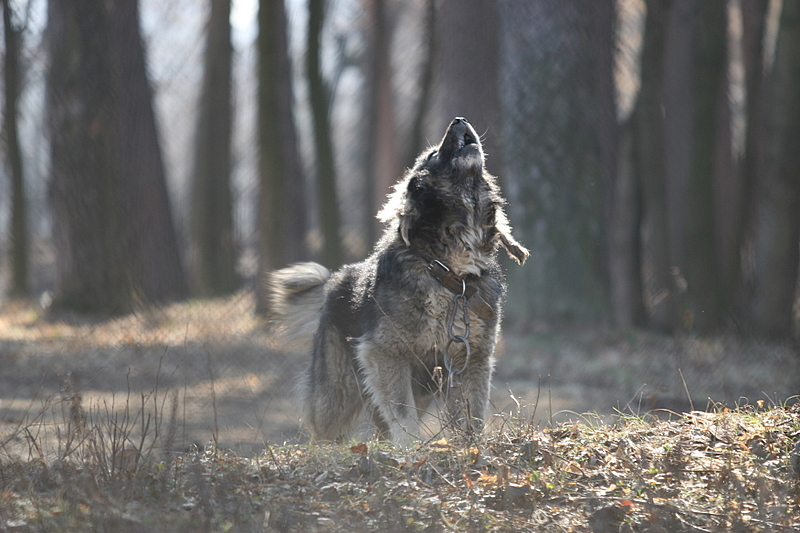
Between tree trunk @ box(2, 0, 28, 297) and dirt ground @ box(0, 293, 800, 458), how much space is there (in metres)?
5.87

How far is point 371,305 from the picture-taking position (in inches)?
202

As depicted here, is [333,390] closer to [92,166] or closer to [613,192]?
[613,192]

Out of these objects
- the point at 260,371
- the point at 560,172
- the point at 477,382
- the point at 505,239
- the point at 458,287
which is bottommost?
the point at 260,371

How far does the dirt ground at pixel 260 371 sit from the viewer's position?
674cm

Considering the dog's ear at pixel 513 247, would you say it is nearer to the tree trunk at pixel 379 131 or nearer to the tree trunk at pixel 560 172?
the tree trunk at pixel 560 172

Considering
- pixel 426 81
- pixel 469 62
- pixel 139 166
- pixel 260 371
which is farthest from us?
pixel 426 81

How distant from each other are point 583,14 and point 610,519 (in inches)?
352

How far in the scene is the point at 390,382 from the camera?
504 cm

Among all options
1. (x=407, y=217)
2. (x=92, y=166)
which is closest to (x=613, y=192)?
(x=407, y=217)

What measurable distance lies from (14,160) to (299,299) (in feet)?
40.7

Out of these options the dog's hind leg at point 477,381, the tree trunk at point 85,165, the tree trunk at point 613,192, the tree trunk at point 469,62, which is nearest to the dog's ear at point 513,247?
the dog's hind leg at point 477,381

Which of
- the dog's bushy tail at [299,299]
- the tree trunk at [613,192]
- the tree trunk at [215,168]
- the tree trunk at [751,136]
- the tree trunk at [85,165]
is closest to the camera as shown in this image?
the dog's bushy tail at [299,299]

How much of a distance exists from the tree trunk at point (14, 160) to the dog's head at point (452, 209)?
1356 centimetres

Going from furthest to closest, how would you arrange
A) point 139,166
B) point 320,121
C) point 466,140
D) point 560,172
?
point 139,166
point 320,121
point 560,172
point 466,140
